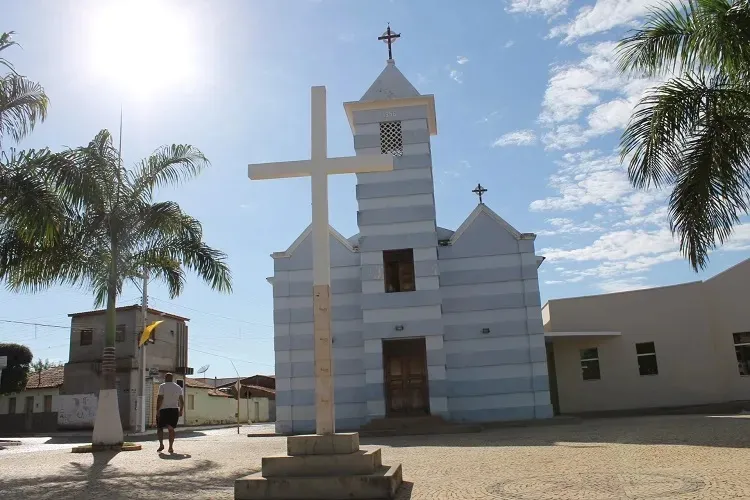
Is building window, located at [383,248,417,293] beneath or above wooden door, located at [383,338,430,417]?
above

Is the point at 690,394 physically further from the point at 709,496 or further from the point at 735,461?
the point at 709,496

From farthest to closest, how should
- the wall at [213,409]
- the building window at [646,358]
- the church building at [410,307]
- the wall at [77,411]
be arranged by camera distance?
the wall at [213,409] < the wall at [77,411] < the building window at [646,358] < the church building at [410,307]

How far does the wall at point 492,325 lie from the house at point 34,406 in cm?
2497

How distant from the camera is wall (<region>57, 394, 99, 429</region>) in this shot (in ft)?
113

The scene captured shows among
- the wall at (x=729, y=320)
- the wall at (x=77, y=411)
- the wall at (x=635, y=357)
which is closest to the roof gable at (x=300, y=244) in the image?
the wall at (x=635, y=357)

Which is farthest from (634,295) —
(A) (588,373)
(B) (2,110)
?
(B) (2,110)

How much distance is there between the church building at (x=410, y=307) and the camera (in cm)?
1969

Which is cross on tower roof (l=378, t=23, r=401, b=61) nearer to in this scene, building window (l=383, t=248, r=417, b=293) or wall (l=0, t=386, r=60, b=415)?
building window (l=383, t=248, r=417, b=293)

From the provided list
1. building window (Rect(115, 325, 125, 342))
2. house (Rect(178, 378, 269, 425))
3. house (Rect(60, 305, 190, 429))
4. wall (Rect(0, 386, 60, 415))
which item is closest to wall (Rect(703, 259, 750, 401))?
house (Rect(178, 378, 269, 425))

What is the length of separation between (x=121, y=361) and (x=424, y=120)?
Answer: 22219mm

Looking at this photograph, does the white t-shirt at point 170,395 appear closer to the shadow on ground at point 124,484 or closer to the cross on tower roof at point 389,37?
the shadow on ground at point 124,484

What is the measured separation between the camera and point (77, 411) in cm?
3488

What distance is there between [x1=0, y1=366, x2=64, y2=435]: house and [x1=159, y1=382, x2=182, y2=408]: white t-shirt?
1009 inches

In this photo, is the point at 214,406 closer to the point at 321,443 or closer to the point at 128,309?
the point at 128,309
